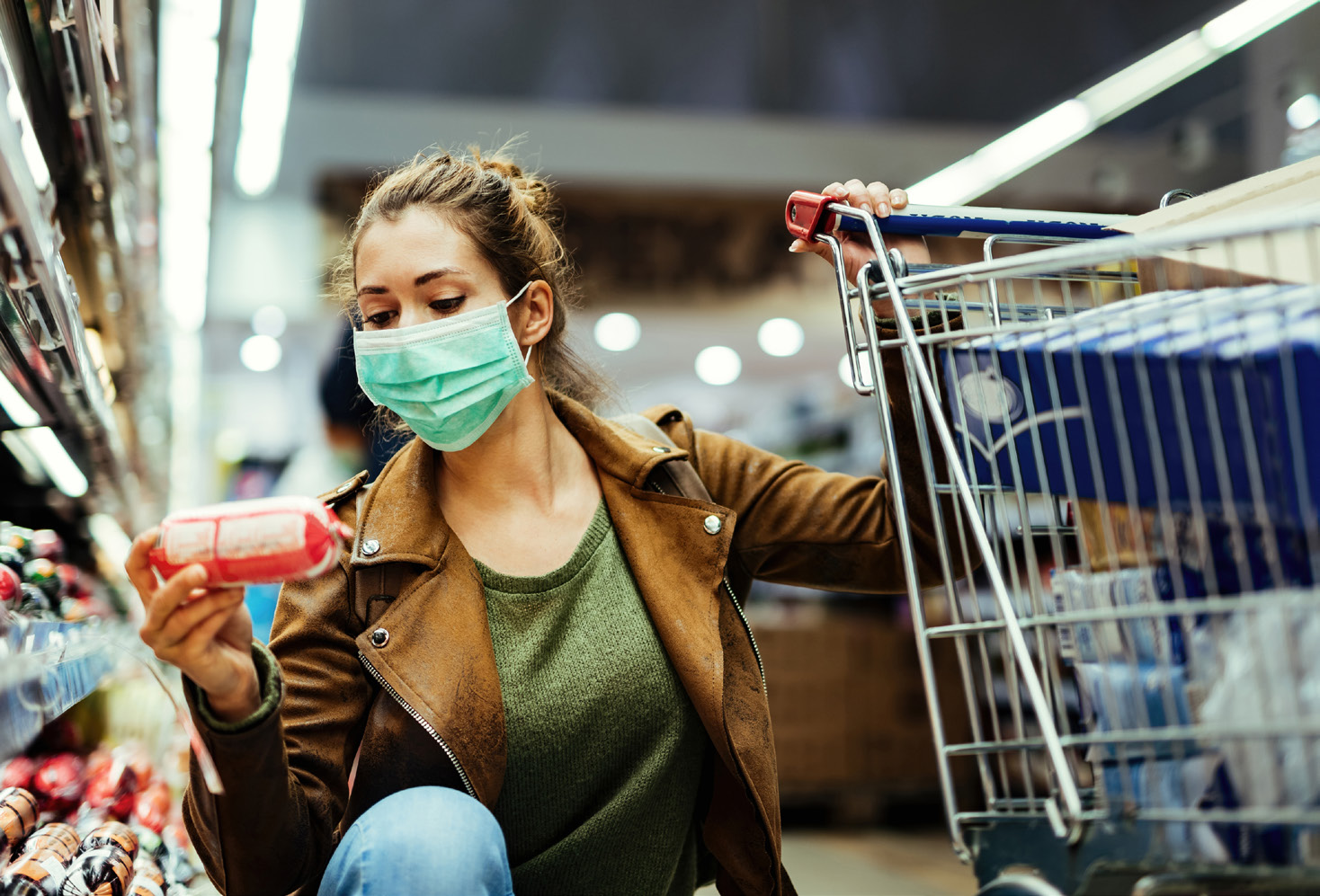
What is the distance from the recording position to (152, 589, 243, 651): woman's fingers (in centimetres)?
101

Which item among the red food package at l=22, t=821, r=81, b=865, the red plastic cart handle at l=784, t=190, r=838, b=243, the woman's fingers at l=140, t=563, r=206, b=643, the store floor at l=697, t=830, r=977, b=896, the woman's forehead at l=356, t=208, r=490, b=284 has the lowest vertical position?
the store floor at l=697, t=830, r=977, b=896

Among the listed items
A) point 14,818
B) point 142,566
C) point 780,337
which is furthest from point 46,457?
point 780,337

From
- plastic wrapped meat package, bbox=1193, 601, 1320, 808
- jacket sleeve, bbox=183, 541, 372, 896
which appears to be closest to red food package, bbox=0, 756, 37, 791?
jacket sleeve, bbox=183, 541, 372, 896

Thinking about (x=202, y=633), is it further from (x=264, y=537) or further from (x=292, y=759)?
(x=292, y=759)

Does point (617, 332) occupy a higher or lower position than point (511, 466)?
higher

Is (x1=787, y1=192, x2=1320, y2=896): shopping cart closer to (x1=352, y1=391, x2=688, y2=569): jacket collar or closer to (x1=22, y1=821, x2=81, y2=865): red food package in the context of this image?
(x1=352, y1=391, x2=688, y2=569): jacket collar

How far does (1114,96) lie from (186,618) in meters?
3.87

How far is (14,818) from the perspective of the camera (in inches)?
53.6

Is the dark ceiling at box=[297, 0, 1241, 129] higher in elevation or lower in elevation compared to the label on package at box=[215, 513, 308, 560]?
higher

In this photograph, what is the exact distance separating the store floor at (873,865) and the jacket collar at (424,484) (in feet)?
7.75

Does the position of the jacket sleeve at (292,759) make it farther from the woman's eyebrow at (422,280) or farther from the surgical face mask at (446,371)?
the woman's eyebrow at (422,280)

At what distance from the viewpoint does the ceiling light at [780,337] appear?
7656 millimetres

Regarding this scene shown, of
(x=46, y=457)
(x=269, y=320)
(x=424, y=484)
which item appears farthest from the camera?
(x=269, y=320)

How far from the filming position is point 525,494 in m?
1.65
